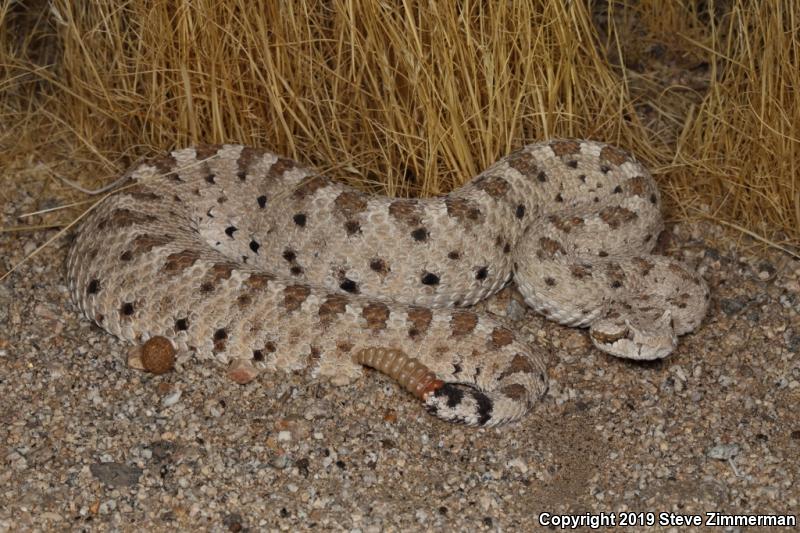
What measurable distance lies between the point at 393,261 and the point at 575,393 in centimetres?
124

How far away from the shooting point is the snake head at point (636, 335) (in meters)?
6.24

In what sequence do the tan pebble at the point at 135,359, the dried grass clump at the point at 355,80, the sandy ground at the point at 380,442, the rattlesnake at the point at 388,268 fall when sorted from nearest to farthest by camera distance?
1. the sandy ground at the point at 380,442
2. the rattlesnake at the point at 388,268
3. the tan pebble at the point at 135,359
4. the dried grass clump at the point at 355,80

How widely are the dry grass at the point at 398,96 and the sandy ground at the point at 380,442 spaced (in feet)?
3.52

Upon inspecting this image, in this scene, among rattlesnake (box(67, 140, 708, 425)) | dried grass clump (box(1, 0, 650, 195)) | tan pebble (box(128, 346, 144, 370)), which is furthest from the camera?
dried grass clump (box(1, 0, 650, 195))

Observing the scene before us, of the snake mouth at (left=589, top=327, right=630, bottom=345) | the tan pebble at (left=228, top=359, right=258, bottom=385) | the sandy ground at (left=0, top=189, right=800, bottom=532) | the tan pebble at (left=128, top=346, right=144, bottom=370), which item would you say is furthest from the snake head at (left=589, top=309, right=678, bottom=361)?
the tan pebble at (left=128, top=346, right=144, bottom=370)

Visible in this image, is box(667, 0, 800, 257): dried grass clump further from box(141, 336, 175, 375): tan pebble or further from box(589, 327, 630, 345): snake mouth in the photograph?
box(141, 336, 175, 375): tan pebble

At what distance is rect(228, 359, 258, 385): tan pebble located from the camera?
20.4ft

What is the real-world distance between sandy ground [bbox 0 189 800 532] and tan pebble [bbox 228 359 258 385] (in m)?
0.05

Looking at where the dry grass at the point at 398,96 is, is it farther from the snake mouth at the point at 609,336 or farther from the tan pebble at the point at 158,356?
the tan pebble at the point at 158,356

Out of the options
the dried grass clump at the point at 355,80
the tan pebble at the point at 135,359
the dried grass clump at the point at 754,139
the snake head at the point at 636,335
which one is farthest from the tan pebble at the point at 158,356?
the dried grass clump at the point at 754,139

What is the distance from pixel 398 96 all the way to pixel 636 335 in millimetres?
2033

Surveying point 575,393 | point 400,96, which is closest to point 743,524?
point 575,393

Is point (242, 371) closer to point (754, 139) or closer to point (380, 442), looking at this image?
point (380, 442)

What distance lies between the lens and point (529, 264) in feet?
21.9
